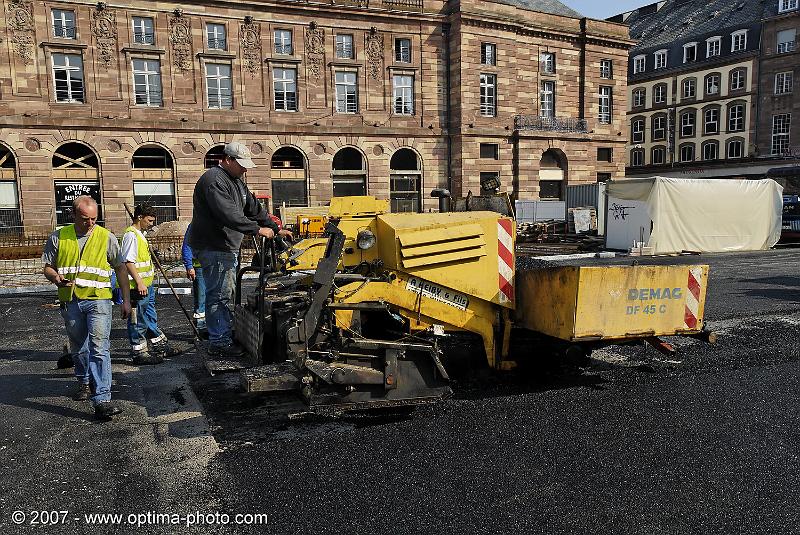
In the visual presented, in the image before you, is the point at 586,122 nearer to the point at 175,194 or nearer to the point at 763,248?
the point at 763,248

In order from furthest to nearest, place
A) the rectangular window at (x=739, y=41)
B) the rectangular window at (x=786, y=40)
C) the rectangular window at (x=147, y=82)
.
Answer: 1. the rectangular window at (x=739, y=41)
2. the rectangular window at (x=786, y=40)
3. the rectangular window at (x=147, y=82)

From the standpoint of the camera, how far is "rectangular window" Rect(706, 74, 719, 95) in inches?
1944

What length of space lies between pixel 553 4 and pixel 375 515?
42291 millimetres

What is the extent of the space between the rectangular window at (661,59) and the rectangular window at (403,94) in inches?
1283

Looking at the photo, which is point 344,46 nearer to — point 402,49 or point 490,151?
point 402,49

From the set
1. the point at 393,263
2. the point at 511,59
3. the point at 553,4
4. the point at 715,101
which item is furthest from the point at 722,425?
the point at 715,101

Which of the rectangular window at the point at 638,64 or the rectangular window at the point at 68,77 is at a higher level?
the rectangular window at the point at 638,64

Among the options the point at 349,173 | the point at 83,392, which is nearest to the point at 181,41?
the point at 349,173

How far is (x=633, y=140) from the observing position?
56000 millimetres

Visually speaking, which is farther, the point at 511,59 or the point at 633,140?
the point at 633,140

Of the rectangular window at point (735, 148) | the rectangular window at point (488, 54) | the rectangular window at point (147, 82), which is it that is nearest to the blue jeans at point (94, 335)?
the rectangular window at point (147, 82)

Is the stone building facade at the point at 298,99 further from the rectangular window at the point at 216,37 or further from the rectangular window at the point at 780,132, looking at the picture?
the rectangular window at the point at 780,132

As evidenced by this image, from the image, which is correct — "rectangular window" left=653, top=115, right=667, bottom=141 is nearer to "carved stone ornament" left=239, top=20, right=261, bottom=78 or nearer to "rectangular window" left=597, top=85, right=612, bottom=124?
"rectangular window" left=597, top=85, right=612, bottom=124

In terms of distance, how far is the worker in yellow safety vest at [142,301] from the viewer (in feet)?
21.9
